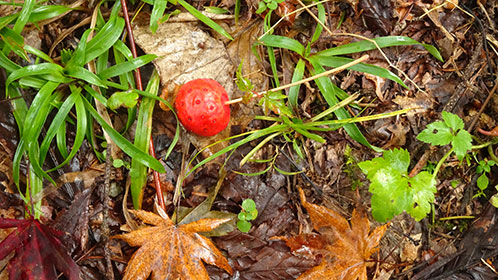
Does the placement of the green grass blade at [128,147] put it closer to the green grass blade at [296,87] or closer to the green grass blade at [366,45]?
the green grass blade at [296,87]

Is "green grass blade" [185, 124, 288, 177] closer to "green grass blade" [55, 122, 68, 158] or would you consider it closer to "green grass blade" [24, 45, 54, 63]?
"green grass blade" [55, 122, 68, 158]

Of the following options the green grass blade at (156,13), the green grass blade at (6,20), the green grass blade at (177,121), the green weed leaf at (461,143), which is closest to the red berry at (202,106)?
the green grass blade at (177,121)

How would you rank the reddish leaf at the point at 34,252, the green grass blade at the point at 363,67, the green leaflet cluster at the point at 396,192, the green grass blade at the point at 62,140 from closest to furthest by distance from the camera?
1. the reddish leaf at the point at 34,252
2. the green leaflet cluster at the point at 396,192
3. the green grass blade at the point at 62,140
4. the green grass blade at the point at 363,67

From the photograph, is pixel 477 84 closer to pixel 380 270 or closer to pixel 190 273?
pixel 380 270

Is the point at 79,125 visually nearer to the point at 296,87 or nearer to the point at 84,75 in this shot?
the point at 84,75

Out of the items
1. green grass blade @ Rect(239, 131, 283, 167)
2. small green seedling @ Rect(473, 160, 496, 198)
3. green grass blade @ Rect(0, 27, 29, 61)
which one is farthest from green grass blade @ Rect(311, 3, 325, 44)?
green grass blade @ Rect(0, 27, 29, 61)

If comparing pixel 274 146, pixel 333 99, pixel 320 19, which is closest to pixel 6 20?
pixel 274 146
